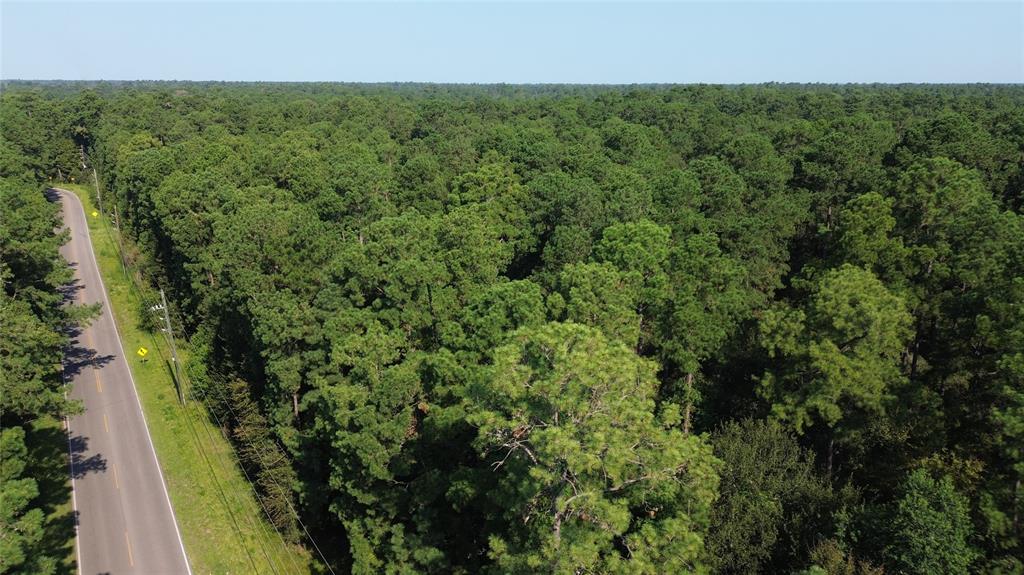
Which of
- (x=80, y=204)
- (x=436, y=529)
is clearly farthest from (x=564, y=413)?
(x=80, y=204)

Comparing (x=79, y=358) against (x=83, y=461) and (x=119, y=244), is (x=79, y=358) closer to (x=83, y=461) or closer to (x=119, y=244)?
(x=83, y=461)

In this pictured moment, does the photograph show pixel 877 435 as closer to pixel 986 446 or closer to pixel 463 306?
pixel 986 446

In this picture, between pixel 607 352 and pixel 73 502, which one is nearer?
pixel 607 352

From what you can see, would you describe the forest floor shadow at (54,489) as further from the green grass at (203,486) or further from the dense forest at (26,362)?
the green grass at (203,486)

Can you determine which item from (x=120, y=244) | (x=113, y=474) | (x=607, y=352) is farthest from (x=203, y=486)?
(x=120, y=244)

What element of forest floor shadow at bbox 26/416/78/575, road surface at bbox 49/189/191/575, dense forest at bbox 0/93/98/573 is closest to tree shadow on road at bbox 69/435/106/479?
road surface at bbox 49/189/191/575

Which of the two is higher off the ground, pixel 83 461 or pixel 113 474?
pixel 83 461

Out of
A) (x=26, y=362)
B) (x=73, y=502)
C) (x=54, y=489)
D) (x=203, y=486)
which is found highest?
(x=26, y=362)
